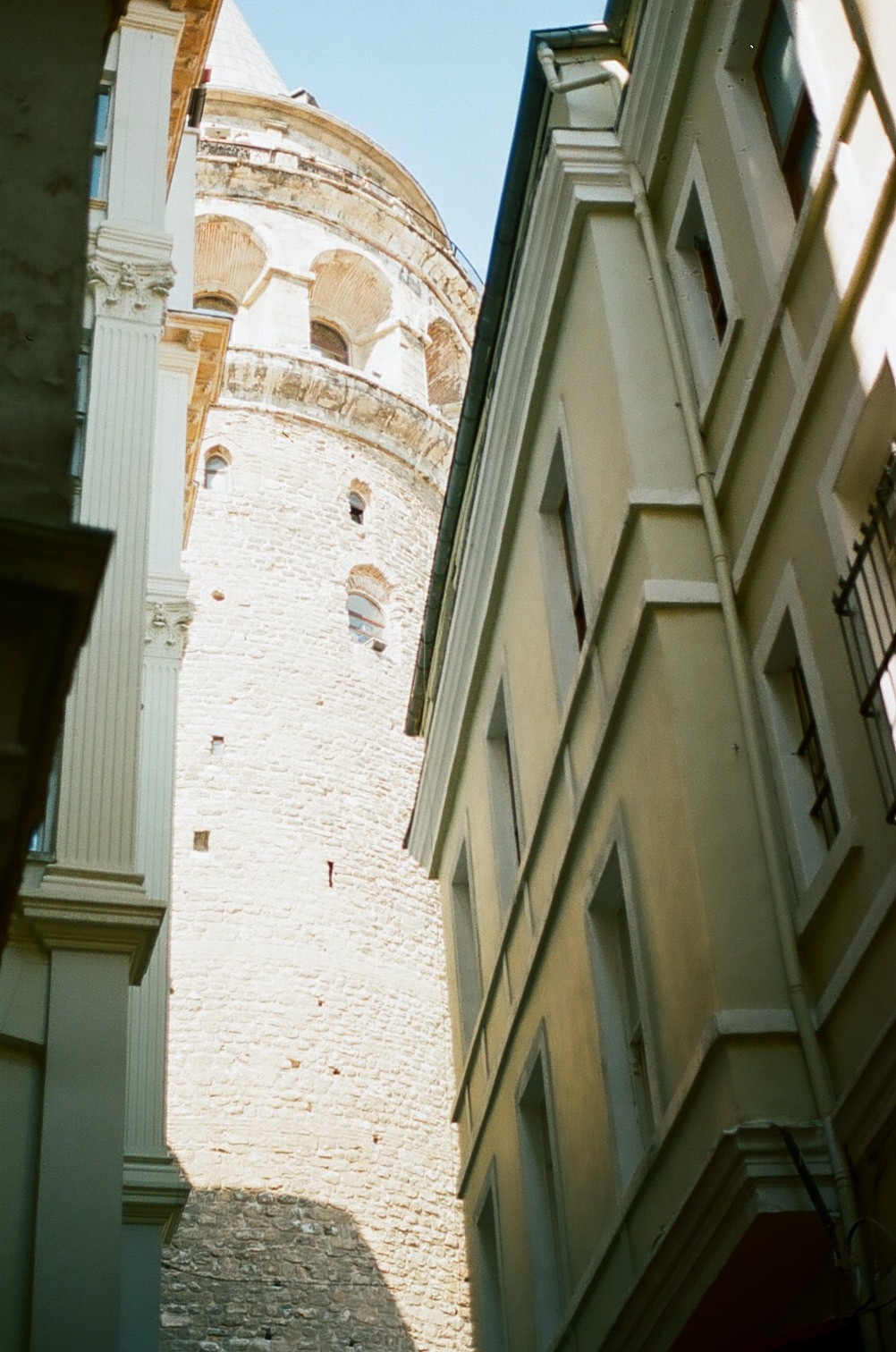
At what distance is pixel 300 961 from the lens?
2488 centimetres

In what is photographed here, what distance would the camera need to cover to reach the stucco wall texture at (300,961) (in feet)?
72.7

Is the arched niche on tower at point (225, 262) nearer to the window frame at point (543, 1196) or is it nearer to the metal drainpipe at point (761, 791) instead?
the window frame at point (543, 1196)

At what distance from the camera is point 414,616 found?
30625 millimetres

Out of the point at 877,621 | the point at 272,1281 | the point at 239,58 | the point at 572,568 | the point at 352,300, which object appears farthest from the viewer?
the point at 239,58

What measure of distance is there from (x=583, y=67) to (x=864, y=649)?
19.5 ft

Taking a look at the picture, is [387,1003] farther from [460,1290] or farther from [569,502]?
[569,502]

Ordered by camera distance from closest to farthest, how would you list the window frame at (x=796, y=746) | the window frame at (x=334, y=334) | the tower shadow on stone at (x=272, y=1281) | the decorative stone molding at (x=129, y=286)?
the window frame at (x=796, y=746) < the decorative stone molding at (x=129, y=286) < the tower shadow on stone at (x=272, y=1281) < the window frame at (x=334, y=334)

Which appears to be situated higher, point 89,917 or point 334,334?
point 334,334

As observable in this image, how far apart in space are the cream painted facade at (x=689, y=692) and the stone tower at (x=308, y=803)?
905 cm

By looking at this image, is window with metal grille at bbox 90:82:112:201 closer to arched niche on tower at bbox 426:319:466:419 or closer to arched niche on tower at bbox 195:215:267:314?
arched niche on tower at bbox 195:215:267:314

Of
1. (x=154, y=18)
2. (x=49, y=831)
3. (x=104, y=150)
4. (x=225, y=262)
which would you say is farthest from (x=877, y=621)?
(x=225, y=262)

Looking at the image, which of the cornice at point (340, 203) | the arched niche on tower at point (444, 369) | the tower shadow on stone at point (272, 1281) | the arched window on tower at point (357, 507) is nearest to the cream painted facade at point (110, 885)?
the tower shadow on stone at point (272, 1281)

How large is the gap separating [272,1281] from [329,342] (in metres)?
20.7

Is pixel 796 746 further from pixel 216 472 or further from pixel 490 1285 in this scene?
pixel 216 472
